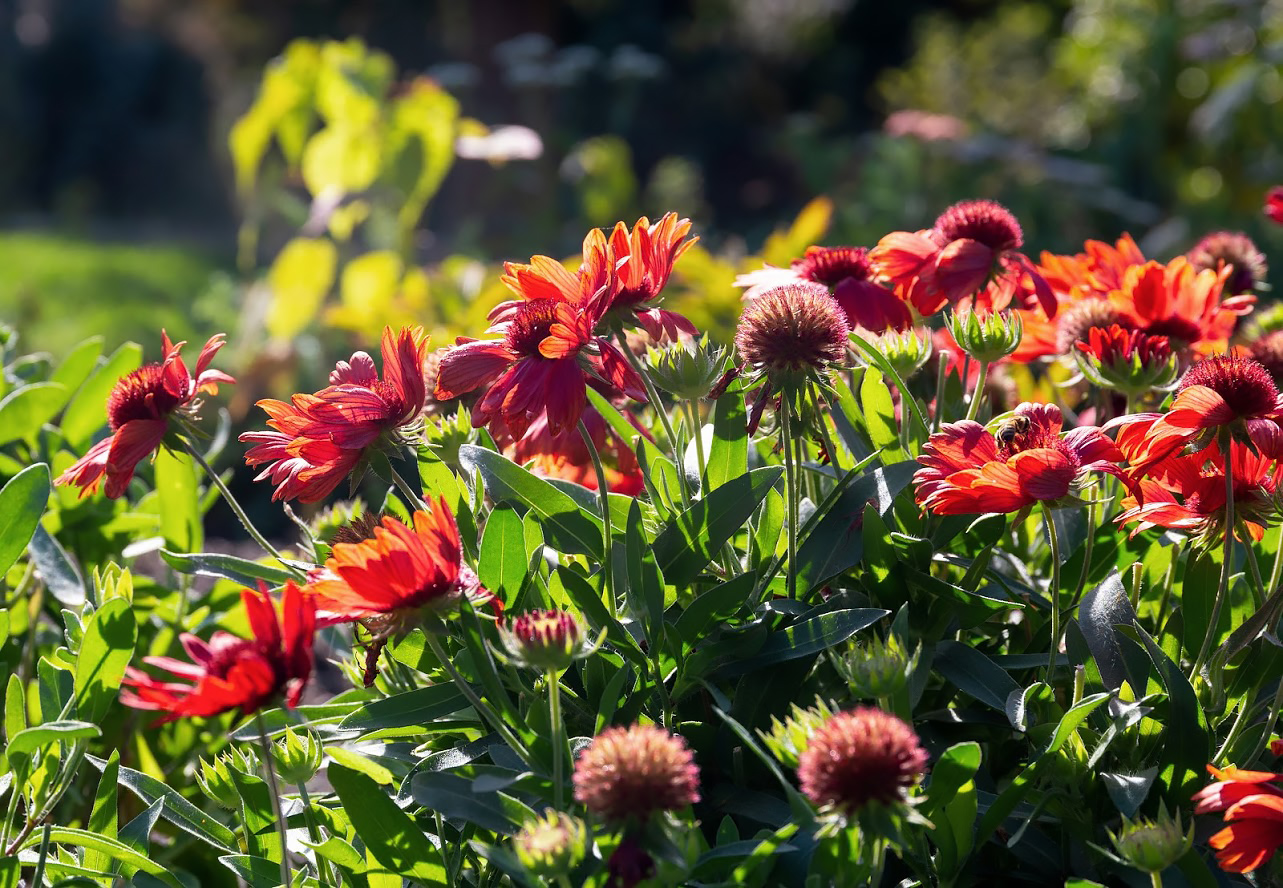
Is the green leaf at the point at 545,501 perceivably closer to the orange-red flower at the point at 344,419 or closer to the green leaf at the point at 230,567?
the orange-red flower at the point at 344,419

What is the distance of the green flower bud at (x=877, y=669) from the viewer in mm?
669

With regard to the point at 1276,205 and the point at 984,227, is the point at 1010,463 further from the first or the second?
the point at 1276,205

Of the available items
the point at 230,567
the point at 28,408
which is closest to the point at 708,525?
the point at 230,567

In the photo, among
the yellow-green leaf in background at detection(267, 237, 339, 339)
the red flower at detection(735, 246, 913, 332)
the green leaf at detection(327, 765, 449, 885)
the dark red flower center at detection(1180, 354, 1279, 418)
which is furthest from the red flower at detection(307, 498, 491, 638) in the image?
the yellow-green leaf in background at detection(267, 237, 339, 339)

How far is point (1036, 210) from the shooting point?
176 inches

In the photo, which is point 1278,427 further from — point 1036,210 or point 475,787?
point 1036,210

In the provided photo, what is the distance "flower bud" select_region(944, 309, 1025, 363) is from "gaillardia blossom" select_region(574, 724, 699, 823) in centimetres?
42

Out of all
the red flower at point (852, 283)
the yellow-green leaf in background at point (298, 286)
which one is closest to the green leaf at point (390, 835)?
the red flower at point (852, 283)

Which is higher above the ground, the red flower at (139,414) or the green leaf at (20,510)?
the red flower at (139,414)

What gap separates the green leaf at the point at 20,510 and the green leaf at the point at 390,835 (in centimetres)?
37

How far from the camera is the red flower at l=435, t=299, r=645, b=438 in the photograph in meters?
0.75

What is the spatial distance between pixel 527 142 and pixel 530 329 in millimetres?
2739

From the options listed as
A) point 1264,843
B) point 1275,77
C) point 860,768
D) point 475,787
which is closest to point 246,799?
point 475,787

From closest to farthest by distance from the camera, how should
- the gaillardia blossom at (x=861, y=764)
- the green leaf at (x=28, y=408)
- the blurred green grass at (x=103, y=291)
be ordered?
the gaillardia blossom at (x=861, y=764) → the green leaf at (x=28, y=408) → the blurred green grass at (x=103, y=291)
